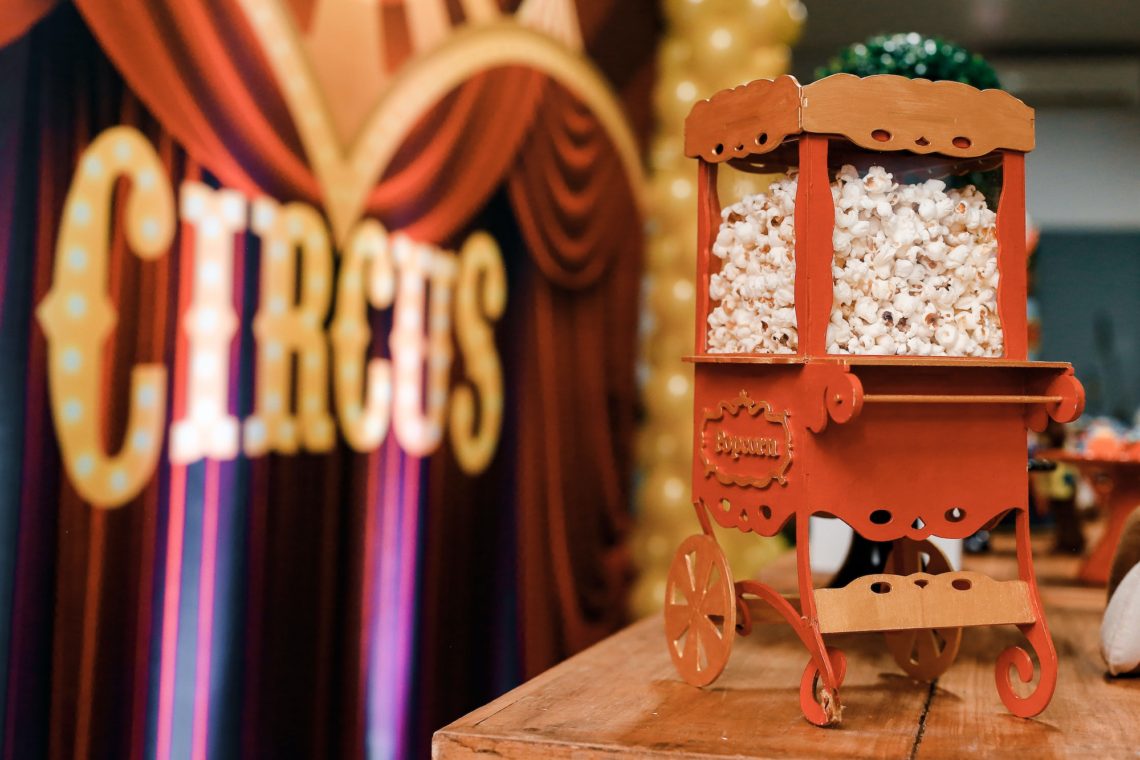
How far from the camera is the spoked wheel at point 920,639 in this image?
153cm

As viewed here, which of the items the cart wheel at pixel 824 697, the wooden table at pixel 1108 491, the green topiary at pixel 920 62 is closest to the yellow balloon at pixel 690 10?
the green topiary at pixel 920 62

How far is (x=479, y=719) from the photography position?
1327 mm

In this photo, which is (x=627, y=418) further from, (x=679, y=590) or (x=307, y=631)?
(x=679, y=590)

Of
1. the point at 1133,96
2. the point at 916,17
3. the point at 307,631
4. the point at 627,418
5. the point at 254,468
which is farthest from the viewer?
the point at 1133,96

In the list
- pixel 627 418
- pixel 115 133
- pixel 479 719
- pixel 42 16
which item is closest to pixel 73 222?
pixel 115 133

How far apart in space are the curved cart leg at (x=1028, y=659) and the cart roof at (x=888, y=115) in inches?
18.4

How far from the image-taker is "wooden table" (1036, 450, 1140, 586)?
2.25 m

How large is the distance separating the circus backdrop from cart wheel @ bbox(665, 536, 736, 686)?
31.7 inches

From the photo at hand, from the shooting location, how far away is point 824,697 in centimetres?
130

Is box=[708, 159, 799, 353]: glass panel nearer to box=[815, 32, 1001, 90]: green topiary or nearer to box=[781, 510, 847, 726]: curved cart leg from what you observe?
box=[781, 510, 847, 726]: curved cart leg

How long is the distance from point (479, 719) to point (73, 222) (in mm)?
893

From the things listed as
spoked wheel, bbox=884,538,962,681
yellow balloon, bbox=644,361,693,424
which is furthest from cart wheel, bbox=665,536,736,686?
yellow balloon, bbox=644,361,693,424

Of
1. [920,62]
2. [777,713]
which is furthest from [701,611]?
[920,62]

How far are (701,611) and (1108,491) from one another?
1.25 metres
